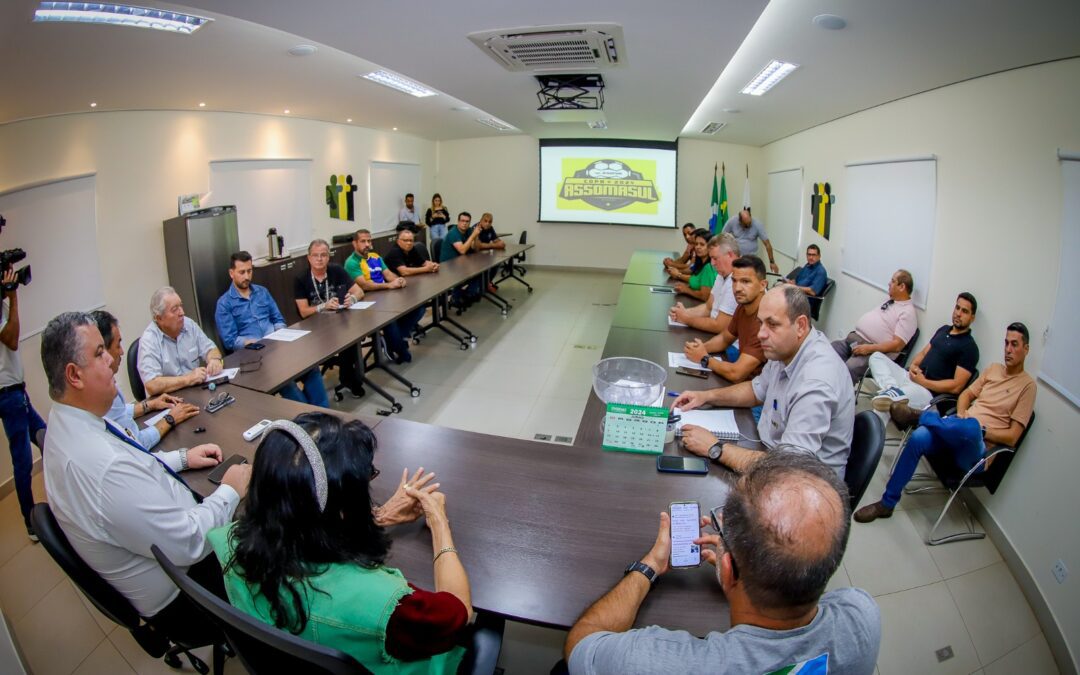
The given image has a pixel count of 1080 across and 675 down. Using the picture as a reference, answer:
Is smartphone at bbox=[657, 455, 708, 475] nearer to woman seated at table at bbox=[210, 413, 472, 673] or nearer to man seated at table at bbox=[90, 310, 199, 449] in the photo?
woman seated at table at bbox=[210, 413, 472, 673]

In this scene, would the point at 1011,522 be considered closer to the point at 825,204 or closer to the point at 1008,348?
the point at 1008,348

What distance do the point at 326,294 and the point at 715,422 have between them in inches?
141

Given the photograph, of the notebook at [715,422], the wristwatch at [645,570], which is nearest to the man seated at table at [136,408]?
the wristwatch at [645,570]

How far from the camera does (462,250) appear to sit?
7199 mm

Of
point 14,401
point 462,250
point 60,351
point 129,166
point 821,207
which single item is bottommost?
point 14,401

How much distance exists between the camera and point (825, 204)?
6250 mm

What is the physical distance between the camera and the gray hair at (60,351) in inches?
60.2

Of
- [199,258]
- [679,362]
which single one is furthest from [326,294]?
[679,362]

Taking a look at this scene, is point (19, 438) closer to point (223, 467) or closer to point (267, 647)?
point (223, 467)

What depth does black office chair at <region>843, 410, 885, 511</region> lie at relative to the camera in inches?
70.8

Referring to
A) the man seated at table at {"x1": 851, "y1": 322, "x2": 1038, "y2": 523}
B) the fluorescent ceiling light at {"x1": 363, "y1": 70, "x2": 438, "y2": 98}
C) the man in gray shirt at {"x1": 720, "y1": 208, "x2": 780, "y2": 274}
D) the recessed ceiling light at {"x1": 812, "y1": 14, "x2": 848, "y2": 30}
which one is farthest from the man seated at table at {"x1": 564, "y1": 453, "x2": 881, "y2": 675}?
the man in gray shirt at {"x1": 720, "y1": 208, "x2": 780, "y2": 274}

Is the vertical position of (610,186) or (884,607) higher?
(610,186)

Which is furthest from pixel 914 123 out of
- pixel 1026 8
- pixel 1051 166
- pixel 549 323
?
pixel 549 323

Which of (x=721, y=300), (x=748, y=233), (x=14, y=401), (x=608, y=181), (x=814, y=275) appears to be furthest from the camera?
(x=608, y=181)
